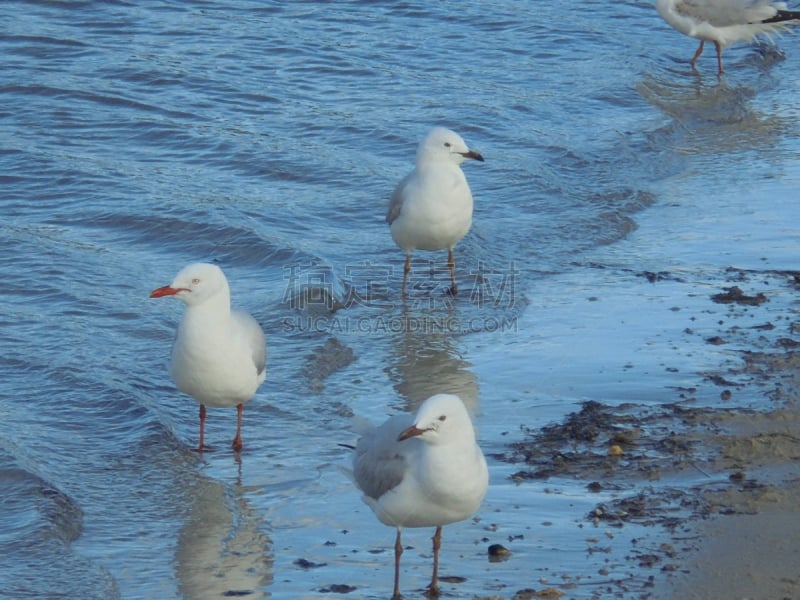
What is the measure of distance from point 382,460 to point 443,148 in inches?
152

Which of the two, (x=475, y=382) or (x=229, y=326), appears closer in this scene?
(x=229, y=326)

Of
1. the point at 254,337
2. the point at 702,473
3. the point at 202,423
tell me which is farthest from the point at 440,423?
the point at 202,423

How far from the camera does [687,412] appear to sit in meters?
6.11

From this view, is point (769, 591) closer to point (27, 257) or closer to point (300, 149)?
point (27, 257)

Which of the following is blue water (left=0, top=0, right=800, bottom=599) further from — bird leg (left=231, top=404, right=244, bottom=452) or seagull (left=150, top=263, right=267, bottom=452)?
seagull (left=150, top=263, right=267, bottom=452)

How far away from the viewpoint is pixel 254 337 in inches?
255

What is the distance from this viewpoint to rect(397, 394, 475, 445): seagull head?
14.8ft

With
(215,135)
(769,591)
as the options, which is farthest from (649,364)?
(215,135)

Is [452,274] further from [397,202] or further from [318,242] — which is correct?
[318,242]

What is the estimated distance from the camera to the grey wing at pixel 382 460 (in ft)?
15.6

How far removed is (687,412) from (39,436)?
10.1 ft

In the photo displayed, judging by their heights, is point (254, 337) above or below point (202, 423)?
above

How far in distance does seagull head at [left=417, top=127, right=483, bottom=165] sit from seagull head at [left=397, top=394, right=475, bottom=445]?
398cm

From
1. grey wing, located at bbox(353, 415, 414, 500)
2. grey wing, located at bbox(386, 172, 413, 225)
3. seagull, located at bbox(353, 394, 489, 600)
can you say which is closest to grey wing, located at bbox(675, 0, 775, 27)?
grey wing, located at bbox(386, 172, 413, 225)
